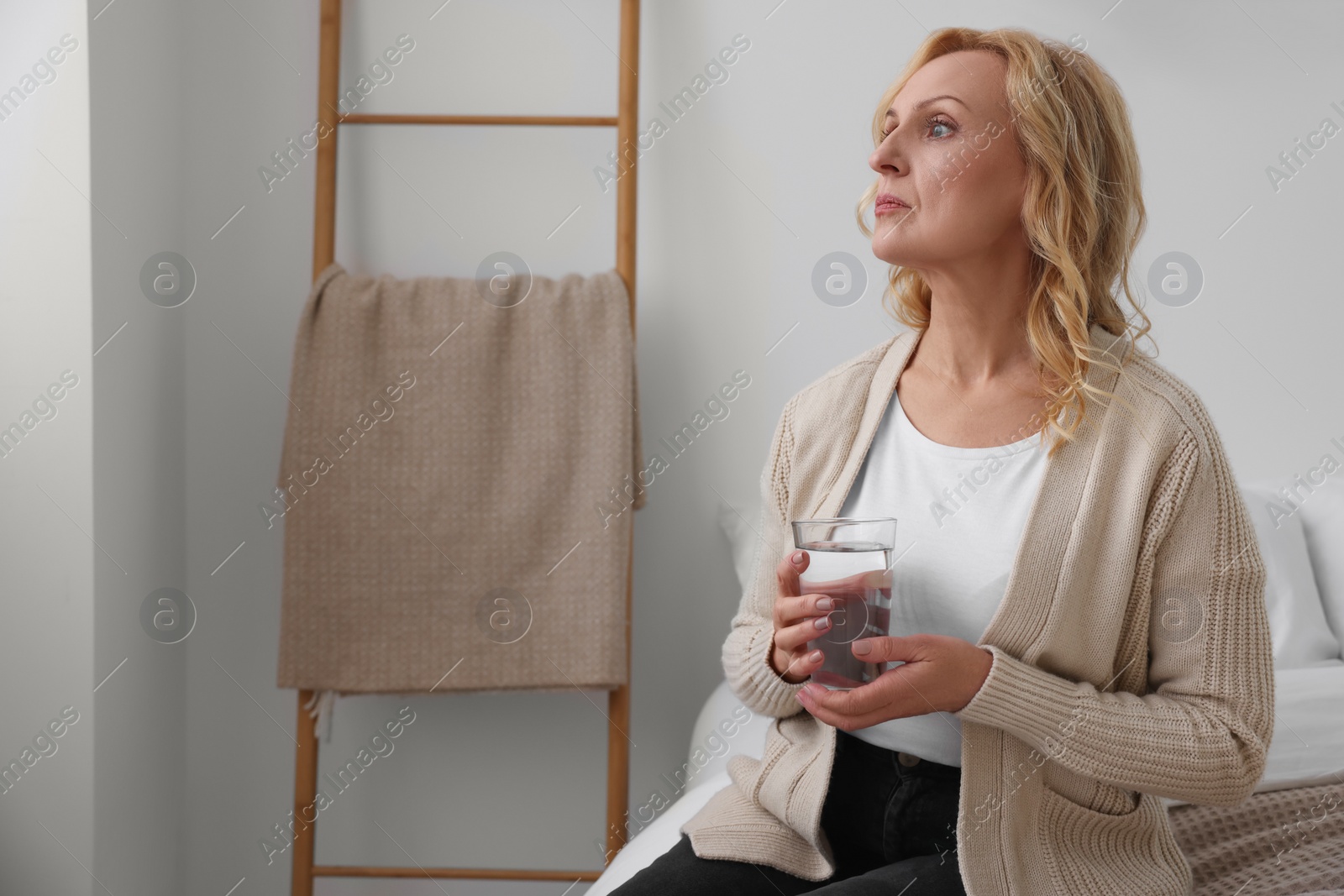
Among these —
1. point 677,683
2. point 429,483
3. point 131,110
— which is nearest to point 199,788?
point 429,483

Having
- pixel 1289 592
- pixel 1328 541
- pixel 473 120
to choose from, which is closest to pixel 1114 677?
pixel 1289 592

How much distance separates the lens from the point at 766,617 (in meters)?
1.04

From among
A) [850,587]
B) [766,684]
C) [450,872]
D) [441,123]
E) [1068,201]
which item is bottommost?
[450,872]

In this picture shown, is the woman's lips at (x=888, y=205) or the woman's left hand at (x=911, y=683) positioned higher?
the woman's lips at (x=888, y=205)

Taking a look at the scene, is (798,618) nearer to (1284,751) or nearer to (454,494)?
(1284,751)

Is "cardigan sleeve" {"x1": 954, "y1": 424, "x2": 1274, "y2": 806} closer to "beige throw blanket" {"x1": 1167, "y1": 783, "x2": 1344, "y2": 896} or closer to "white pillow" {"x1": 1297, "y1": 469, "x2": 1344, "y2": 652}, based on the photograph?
"beige throw blanket" {"x1": 1167, "y1": 783, "x2": 1344, "y2": 896}

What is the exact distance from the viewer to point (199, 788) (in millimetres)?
1771

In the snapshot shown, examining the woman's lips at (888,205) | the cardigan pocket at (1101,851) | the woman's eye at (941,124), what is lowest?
the cardigan pocket at (1101,851)

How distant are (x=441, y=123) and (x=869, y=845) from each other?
1.28 metres

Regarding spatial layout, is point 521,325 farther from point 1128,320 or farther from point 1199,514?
point 1199,514

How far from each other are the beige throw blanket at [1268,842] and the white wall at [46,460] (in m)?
1.34

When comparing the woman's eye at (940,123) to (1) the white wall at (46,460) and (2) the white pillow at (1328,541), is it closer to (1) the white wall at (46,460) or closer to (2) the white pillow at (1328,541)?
(2) the white pillow at (1328,541)

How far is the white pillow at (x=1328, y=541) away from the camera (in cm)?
144

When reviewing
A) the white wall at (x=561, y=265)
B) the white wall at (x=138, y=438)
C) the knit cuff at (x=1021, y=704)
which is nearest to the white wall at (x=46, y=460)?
the white wall at (x=138, y=438)
